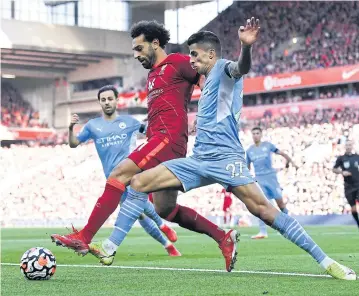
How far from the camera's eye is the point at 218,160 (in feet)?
23.0

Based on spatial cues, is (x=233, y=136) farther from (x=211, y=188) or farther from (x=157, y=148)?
(x=211, y=188)

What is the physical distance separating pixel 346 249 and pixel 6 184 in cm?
3176

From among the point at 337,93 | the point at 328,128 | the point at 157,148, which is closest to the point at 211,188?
the point at 328,128

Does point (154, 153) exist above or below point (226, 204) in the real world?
above

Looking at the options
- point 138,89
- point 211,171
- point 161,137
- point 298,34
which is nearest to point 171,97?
point 161,137

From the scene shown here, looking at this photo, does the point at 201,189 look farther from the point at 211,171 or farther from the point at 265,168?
the point at 211,171

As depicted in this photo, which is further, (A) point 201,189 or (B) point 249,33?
(A) point 201,189

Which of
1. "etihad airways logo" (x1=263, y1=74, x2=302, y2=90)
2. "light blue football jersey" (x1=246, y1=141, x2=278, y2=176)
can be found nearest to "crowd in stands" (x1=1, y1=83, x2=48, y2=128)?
"etihad airways logo" (x1=263, y1=74, x2=302, y2=90)

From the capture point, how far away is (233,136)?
711 centimetres

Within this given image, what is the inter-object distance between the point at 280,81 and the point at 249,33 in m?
34.5

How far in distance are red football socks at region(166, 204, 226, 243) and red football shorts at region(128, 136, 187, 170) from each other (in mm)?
501

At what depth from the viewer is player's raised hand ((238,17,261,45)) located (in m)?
6.31

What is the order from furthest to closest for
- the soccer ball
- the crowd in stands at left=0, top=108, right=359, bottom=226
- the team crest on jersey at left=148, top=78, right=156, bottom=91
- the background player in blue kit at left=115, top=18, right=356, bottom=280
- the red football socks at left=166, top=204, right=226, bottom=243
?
the crowd in stands at left=0, top=108, right=359, bottom=226 → the team crest on jersey at left=148, top=78, right=156, bottom=91 → the red football socks at left=166, top=204, right=226, bottom=243 → the soccer ball → the background player in blue kit at left=115, top=18, right=356, bottom=280

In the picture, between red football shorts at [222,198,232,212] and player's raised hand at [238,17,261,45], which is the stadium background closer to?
red football shorts at [222,198,232,212]
